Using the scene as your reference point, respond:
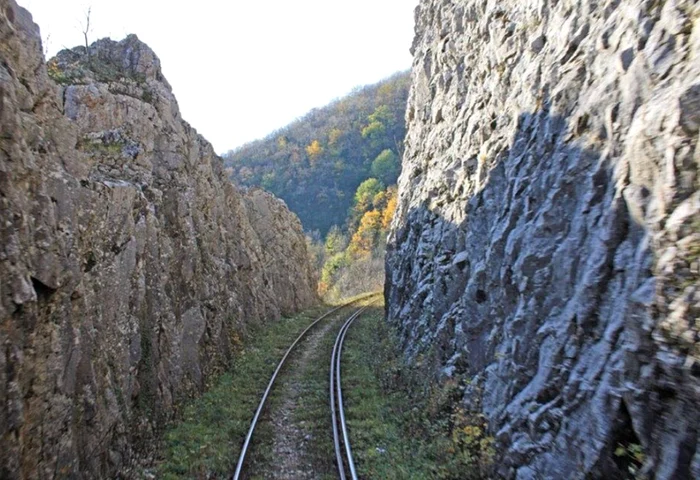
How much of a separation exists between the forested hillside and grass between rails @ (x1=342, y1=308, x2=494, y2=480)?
74782 mm

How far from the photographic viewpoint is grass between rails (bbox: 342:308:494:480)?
28.9ft

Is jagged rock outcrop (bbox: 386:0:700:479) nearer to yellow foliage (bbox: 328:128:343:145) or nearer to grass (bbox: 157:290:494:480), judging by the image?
grass (bbox: 157:290:494:480)

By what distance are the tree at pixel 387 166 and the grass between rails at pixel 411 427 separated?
242 feet

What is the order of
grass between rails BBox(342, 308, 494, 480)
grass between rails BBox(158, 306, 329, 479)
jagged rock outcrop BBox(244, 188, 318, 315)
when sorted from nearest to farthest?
grass between rails BBox(342, 308, 494, 480)
grass between rails BBox(158, 306, 329, 479)
jagged rock outcrop BBox(244, 188, 318, 315)

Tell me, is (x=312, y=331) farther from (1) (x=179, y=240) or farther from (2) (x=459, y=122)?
(2) (x=459, y=122)

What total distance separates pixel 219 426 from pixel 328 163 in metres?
86.5

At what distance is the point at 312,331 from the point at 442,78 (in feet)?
43.6

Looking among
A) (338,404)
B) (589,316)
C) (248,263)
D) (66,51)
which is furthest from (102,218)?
(248,263)

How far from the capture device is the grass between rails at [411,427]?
28.9 ft

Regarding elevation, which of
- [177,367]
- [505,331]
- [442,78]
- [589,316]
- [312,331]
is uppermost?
[442,78]

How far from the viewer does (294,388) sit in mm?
14180

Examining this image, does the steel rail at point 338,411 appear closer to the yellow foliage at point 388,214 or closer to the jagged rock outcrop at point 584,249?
the jagged rock outcrop at point 584,249

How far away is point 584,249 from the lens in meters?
7.19

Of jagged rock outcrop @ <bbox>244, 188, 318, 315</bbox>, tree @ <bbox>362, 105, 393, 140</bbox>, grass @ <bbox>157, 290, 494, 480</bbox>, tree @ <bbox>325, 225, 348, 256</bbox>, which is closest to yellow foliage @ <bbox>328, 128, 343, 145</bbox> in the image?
tree @ <bbox>362, 105, 393, 140</bbox>
